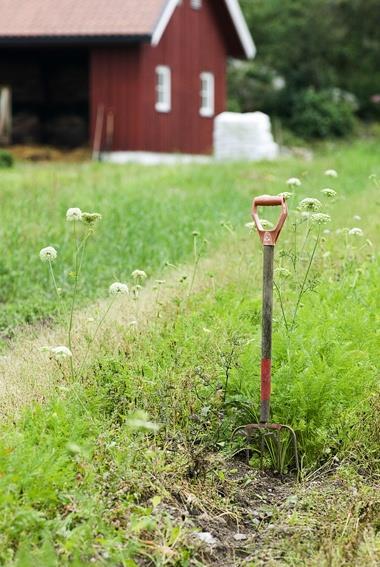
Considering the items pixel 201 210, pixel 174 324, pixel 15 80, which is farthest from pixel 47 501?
pixel 15 80

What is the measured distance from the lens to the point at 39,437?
4.84 meters

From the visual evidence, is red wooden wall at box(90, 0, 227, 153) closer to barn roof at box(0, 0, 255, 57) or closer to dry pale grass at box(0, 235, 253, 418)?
barn roof at box(0, 0, 255, 57)

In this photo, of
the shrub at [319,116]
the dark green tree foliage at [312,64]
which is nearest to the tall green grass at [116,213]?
the shrub at [319,116]

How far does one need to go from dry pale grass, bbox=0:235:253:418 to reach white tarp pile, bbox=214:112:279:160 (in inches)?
627

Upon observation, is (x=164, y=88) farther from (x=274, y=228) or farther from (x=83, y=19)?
(x=274, y=228)

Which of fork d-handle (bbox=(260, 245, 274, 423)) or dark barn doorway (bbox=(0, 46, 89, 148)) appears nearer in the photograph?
fork d-handle (bbox=(260, 245, 274, 423))

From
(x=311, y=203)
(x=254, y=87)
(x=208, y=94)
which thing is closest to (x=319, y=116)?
(x=254, y=87)

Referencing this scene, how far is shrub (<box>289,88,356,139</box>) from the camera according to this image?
36719 mm

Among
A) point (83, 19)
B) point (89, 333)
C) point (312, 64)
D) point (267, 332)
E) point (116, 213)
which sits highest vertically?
point (83, 19)

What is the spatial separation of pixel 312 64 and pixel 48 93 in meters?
15.5

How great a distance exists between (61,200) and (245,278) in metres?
5.42

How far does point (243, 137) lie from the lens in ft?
81.7

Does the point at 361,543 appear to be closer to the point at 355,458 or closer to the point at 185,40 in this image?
the point at 355,458

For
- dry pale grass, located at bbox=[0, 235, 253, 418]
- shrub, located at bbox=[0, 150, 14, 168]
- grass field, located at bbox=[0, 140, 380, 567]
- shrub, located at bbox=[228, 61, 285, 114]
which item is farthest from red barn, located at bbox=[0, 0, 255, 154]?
grass field, located at bbox=[0, 140, 380, 567]
